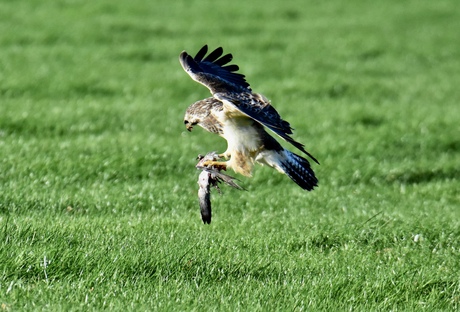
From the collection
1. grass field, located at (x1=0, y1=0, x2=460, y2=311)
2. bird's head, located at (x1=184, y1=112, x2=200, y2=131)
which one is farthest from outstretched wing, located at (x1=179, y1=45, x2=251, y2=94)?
grass field, located at (x1=0, y1=0, x2=460, y2=311)

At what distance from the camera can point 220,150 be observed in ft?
39.2

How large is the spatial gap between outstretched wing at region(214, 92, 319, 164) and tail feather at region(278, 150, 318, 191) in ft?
1.30

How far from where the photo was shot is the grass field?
20.9 feet

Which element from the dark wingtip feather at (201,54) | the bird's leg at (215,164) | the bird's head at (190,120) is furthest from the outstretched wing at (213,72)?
the bird's leg at (215,164)

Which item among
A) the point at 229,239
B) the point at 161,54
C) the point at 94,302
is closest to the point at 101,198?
the point at 229,239

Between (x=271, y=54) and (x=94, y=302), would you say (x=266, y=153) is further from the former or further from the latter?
(x=271, y=54)

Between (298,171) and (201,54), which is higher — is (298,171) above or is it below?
below

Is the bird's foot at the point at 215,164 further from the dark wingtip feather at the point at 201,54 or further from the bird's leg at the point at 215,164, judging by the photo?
the dark wingtip feather at the point at 201,54

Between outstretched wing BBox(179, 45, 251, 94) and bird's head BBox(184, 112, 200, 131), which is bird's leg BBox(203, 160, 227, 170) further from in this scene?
outstretched wing BBox(179, 45, 251, 94)

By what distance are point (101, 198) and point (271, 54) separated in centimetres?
1012

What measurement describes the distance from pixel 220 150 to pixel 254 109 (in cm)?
482

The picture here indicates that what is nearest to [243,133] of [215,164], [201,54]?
[215,164]

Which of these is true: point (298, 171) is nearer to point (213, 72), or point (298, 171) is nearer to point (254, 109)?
point (254, 109)

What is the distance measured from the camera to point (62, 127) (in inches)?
473
